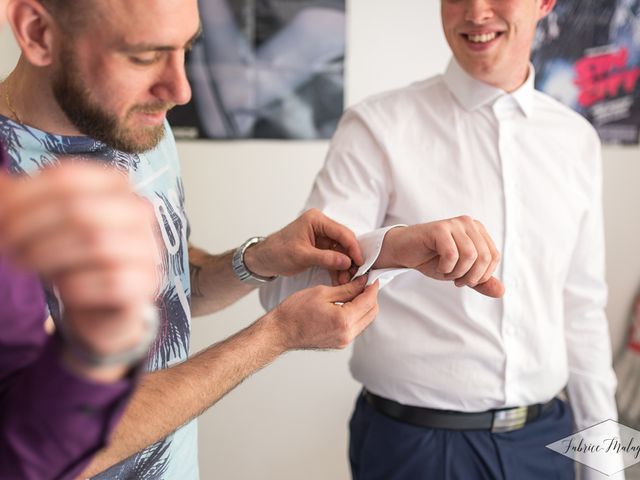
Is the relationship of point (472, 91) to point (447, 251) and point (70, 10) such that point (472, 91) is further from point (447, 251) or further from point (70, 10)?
point (70, 10)

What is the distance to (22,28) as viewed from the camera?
1.00 meters

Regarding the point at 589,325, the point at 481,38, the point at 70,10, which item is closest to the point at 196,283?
the point at 70,10

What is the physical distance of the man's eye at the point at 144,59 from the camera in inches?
40.3

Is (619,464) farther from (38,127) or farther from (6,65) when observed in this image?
(6,65)

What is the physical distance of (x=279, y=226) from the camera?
2715 millimetres

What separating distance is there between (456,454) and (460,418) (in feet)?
0.24

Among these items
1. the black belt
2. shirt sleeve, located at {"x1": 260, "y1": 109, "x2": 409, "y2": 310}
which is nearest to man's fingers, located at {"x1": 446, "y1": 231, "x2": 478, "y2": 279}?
shirt sleeve, located at {"x1": 260, "y1": 109, "x2": 409, "y2": 310}

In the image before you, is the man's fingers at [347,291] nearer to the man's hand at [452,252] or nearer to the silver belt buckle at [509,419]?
the man's hand at [452,252]

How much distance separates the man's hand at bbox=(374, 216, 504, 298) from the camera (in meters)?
1.22

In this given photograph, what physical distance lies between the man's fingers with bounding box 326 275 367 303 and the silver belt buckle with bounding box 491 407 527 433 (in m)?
0.52

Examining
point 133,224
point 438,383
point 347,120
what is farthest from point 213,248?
point 133,224

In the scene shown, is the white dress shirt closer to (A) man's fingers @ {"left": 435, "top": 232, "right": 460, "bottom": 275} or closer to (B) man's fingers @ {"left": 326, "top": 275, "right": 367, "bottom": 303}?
(B) man's fingers @ {"left": 326, "top": 275, "right": 367, "bottom": 303}

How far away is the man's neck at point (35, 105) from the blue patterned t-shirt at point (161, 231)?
2 cm

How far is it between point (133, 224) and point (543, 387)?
1.41 meters
